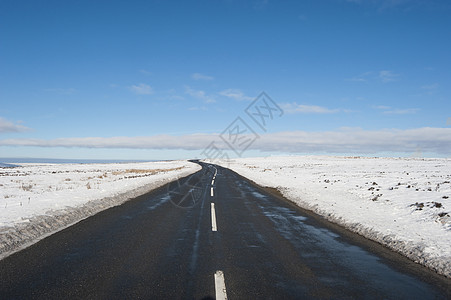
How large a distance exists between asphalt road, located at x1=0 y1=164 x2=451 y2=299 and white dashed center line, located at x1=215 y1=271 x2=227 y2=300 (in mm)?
16

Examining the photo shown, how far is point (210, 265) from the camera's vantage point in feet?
18.0

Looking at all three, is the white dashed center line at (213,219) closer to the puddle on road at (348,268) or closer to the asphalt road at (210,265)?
the asphalt road at (210,265)

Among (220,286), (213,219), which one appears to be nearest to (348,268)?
(220,286)

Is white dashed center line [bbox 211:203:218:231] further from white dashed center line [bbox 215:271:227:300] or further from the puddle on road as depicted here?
white dashed center line [bbox 215:271:227:300]

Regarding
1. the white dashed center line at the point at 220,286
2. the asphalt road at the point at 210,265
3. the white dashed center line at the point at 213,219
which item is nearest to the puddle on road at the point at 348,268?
the asphalt road at the point at 210,265

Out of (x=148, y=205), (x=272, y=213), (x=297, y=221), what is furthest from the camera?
(x=148, y=205)

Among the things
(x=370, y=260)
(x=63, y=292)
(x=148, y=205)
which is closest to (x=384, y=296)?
(x=370, y=260)

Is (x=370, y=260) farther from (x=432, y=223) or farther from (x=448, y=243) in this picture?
(x=432, y=223)

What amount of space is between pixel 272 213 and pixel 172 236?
4839 mm

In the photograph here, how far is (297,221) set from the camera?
988cm

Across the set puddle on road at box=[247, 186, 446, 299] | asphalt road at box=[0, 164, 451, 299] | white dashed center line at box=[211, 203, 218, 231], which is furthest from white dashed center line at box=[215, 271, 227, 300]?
white dashed center line at box=[211, 203, 218, 231]

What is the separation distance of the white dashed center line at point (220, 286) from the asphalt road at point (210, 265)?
16 millimetres

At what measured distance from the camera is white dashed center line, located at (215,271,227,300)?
418 centimetres

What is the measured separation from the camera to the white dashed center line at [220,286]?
4.18 m
